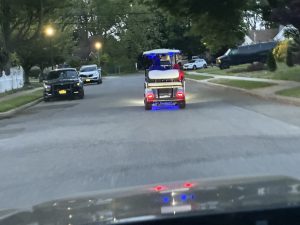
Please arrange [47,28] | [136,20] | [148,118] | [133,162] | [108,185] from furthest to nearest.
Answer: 1. [136,20]
2. [47,28]
3. [148,118]
4. [133,162]
5. [108,185]

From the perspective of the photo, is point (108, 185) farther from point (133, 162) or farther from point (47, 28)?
point (47, 28)

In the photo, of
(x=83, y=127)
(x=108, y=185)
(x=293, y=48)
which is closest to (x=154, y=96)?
(x=83, y=127)

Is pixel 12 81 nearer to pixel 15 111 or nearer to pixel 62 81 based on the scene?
pixel 62 81

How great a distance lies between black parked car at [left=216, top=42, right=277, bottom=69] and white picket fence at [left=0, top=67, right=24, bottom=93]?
20415mm

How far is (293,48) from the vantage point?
38375mm

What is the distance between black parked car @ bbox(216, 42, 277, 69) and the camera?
5962 centimetres

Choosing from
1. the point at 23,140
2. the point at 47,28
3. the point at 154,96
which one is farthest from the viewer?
the point at 47,28

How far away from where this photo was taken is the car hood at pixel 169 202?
3.04m

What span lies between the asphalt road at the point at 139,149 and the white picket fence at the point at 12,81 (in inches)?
797

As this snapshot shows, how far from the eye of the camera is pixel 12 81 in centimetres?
4506

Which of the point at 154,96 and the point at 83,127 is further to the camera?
the point at 154,96

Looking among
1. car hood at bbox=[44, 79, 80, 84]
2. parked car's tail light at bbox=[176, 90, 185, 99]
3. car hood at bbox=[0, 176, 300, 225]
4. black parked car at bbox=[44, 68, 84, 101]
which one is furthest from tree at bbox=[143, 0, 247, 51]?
car hood at bbox=[0, 176, 300, 225]

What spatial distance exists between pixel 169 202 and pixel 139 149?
9.41 m

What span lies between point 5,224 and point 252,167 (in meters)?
7.08
